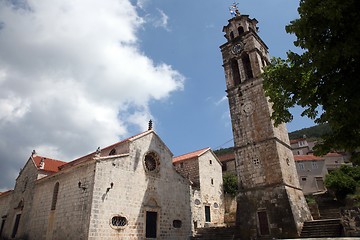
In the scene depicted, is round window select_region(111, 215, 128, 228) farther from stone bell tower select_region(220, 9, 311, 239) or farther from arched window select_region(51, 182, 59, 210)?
stone bell tower select_region(220, 9, 311, 239)

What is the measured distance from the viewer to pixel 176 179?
21781 mm

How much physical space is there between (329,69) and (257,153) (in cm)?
1302

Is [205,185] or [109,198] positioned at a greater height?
[205,185]

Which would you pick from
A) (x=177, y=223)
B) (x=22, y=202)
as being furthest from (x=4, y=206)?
(x=177, y=223)

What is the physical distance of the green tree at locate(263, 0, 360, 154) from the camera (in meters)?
5.81

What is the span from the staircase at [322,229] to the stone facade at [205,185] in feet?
37.7

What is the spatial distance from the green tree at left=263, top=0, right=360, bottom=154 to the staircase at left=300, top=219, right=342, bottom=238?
9.57m

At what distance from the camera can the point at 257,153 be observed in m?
18.8

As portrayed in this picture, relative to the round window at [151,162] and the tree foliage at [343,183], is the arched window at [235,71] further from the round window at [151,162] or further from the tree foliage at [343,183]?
the tree foliage at [343,183]

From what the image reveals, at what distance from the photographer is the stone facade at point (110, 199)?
15859mm

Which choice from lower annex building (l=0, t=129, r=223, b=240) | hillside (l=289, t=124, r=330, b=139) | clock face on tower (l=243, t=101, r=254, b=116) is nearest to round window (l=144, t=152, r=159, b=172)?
lower annex building (l=0, t=129, r=223, b=240)

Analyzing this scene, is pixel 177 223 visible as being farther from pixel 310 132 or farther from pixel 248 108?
pixel 310 132

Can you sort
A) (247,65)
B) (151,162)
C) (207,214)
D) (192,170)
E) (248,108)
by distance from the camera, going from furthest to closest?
(192,170) < (207,214) < (247,65) < (151,162) < (248,108)

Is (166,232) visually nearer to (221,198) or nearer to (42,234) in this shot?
(42,234)
